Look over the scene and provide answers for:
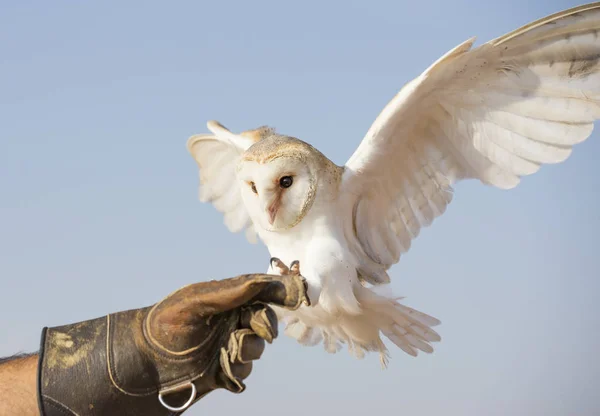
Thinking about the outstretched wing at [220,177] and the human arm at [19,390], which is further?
the outstretched wing at [220,177]

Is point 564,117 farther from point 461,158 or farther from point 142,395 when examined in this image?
point 142,395

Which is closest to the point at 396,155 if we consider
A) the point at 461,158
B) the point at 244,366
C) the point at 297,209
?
the point at 461,158

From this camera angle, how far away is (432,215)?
14.2ft

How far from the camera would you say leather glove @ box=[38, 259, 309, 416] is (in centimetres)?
196

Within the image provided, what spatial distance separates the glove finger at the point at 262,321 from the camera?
6.47 feet

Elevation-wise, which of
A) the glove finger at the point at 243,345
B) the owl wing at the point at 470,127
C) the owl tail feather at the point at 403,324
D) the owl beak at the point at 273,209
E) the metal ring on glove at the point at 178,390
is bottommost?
the metal ring on glove at the point at 178,390

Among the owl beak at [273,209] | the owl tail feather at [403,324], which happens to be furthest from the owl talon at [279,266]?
the owl tail feather at [403,324]

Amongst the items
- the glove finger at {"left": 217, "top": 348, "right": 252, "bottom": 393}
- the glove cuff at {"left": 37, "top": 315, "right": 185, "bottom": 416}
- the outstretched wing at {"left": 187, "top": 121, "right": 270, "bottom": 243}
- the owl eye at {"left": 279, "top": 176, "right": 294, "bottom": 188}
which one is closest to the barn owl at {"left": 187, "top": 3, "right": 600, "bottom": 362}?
the owl eye at {"left": 279, "top": 176, "right": 294, "bottom": 188}

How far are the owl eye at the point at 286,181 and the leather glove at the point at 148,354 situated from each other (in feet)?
5.79

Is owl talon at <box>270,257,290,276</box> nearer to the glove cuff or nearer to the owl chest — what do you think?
the owl chest

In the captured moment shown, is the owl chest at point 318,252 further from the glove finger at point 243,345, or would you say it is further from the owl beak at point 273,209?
the glove finger at point 243,345

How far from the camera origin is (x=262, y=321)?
1972 mm

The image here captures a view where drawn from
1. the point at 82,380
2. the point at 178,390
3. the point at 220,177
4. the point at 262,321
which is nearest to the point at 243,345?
the point at 262,321

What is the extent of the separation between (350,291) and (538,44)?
1458 mm
